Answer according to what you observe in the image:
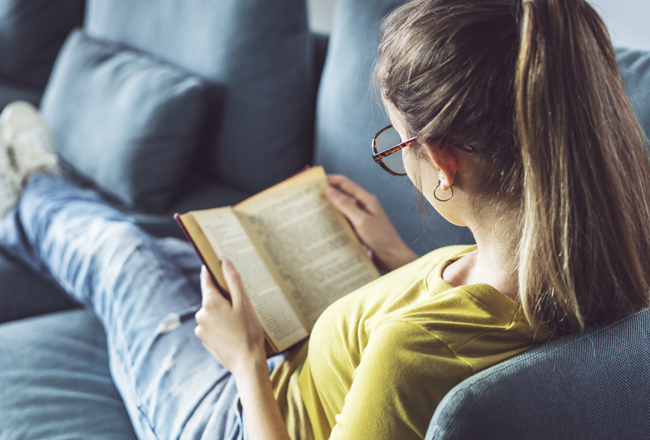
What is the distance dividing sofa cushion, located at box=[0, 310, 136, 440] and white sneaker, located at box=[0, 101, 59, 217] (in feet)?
1.56

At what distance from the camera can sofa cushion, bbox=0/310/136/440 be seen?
0.91 meters

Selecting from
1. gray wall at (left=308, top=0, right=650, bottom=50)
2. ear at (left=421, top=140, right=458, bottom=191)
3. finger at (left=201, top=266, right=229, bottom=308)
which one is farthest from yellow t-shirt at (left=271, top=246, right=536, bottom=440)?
gray wall at (left=308, top=0, right=650, bottom=50)

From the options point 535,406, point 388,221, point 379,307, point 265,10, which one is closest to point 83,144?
point 265,10

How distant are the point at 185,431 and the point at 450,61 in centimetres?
66

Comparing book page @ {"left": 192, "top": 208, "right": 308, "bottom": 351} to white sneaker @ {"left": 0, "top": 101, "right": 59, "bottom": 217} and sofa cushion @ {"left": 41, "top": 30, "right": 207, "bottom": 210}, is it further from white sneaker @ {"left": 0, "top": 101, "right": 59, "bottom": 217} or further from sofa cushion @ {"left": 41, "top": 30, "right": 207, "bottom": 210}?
white sneaker @ {"left": 0, "top": 101, "right": 59, "bottom": 217}

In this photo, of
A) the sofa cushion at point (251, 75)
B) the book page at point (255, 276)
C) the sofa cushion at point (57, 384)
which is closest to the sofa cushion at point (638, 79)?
the book page at point (255, 276)

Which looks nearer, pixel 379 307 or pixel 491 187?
pixel 491 187

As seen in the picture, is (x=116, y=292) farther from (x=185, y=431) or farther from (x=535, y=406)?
(x=535, y=406)

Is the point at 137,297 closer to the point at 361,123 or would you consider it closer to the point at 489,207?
the point at 361,123

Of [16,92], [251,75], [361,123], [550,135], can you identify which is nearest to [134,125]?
[251,75]

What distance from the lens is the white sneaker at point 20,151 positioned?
1.48 metres

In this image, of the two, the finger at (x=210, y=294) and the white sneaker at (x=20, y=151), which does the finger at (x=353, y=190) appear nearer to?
the finger at (x=210, y=294)

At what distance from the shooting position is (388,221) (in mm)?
1054

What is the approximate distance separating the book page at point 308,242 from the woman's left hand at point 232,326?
0.12 m
